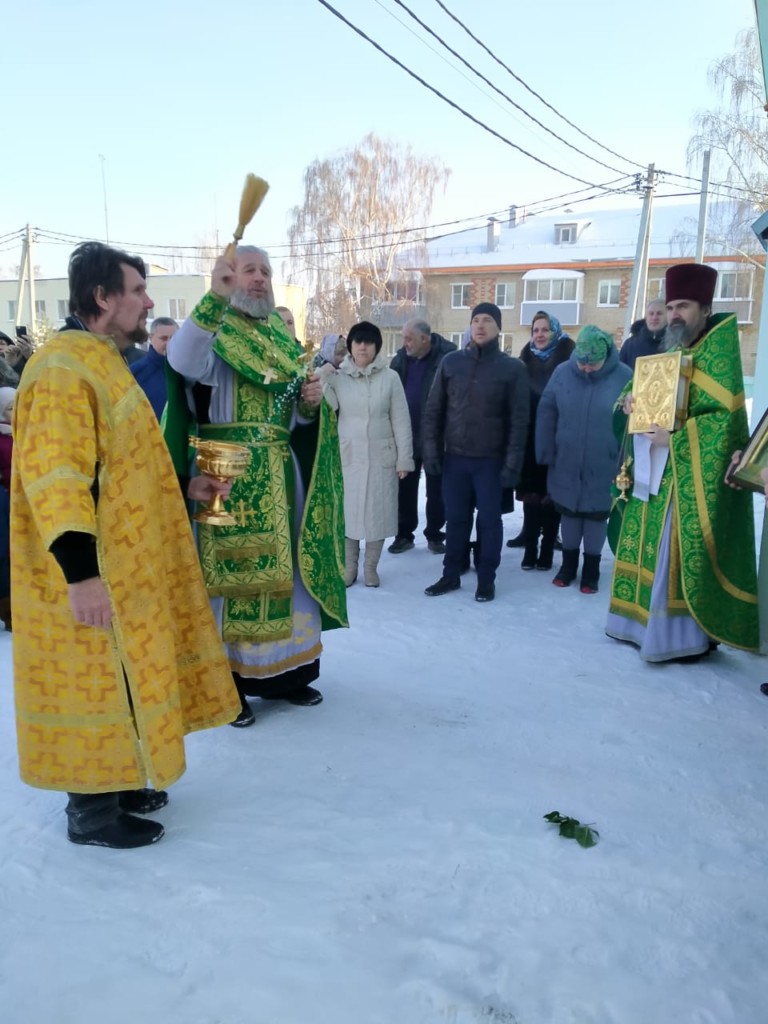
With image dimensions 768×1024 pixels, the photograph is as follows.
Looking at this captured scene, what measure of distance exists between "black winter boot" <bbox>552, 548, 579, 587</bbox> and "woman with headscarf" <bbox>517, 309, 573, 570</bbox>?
0.38 metres

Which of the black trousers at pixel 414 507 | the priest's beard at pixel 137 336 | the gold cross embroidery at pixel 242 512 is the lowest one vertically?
the black trousers at pixel 414 507

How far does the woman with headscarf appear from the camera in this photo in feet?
19.5

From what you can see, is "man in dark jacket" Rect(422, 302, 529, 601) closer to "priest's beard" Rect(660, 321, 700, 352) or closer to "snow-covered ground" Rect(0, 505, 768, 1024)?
"priest's beard" Rect(660, 321, 700, 352)

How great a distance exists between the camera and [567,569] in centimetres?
568

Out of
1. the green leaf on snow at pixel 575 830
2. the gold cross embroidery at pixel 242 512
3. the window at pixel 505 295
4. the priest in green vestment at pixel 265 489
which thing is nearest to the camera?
the green leaf on snow at pixel 575 830

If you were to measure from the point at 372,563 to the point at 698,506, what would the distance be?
2386mm

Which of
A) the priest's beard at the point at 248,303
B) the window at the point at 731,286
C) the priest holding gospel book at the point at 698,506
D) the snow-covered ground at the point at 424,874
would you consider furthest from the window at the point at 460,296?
the priest's beard at the point at 248,303

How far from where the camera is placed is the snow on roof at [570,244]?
3172 cm

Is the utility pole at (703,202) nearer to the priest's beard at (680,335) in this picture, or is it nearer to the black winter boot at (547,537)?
the black winter boot at (547,537)

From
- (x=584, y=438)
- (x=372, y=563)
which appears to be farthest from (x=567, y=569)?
(x=372, y=563)

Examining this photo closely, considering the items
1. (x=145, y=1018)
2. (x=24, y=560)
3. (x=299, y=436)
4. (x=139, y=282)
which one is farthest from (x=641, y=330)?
(x=145, y=1018)

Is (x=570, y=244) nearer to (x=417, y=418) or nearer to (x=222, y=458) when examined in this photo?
(x=417, y=418)

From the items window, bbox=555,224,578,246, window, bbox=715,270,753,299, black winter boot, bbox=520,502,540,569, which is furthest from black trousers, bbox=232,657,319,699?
window, bbox=555,224,578,246

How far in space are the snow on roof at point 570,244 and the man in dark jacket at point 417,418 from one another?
1032 inches
